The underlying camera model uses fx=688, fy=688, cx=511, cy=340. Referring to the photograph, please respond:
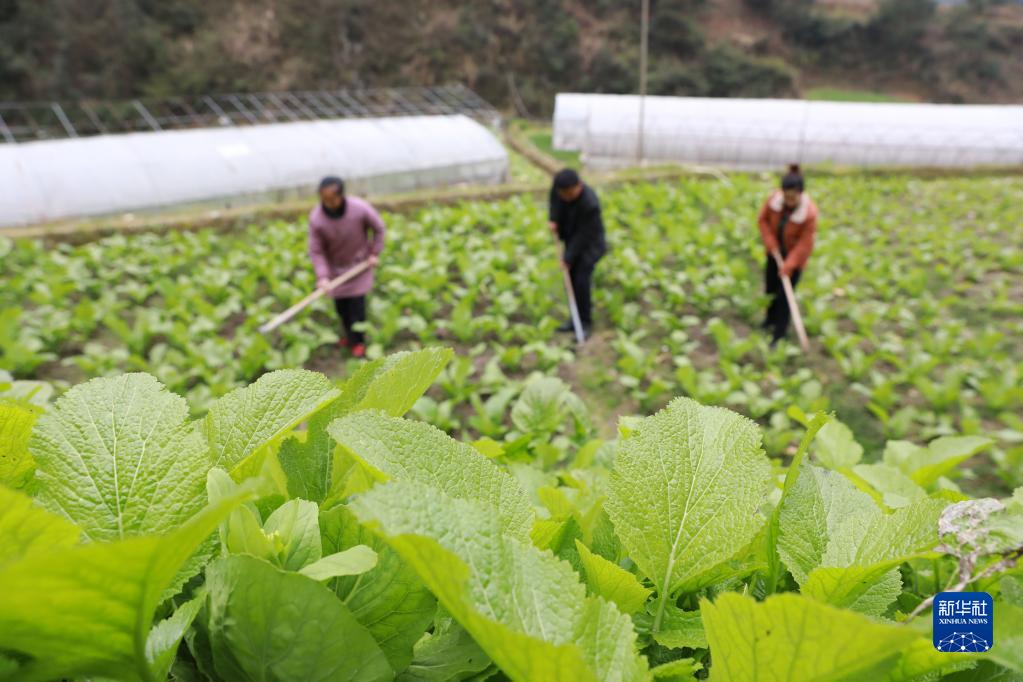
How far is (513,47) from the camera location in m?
34.2

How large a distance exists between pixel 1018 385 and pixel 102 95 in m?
30.2

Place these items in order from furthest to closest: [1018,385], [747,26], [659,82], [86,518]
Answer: [747,26], [659,82], [1018,385], [86,518]

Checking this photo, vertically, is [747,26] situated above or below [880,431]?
above

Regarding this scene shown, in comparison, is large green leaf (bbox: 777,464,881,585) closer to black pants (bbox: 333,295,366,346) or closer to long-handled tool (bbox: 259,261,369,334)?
long-handled tool (bbox: 259,261,369,334)

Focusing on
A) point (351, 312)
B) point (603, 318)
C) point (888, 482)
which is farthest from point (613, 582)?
point (603, 318)

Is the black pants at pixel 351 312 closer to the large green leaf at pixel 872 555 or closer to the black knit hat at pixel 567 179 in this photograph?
the black knit hat at pixel 567 179

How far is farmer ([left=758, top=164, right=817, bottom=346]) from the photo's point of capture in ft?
20.8

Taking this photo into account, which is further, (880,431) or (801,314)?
(801,314)

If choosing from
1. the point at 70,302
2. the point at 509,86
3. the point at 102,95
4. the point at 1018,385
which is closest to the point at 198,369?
the point at 70,302

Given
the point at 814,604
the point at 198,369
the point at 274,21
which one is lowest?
the point at 198,369

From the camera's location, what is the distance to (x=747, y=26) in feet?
129

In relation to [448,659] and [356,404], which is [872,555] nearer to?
[448,659]

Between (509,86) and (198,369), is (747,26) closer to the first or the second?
(509,86)

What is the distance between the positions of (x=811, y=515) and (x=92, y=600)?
28.3 inches
